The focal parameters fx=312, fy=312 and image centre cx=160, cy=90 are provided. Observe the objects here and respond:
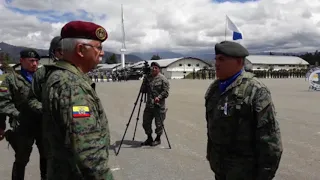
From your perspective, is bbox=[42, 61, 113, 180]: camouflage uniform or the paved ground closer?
bbox=[42, 61, 113, 180]: camouflage uniform

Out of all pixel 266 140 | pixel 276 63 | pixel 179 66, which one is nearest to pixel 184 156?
pixel 266 140

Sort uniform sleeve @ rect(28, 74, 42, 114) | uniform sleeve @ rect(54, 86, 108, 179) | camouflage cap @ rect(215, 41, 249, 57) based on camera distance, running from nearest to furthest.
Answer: uniform sleeve @ rect(54, 86, 108, 179) → camouflage cap @ rect(215, 41, 249, 57) → uniform sleeve @ rect(28, 74, 42, 114)

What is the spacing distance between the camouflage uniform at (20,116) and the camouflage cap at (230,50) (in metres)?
2.45

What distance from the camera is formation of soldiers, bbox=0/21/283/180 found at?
1.85 m

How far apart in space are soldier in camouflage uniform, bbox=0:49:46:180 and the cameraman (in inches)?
133

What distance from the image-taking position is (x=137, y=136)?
8328 millimetres

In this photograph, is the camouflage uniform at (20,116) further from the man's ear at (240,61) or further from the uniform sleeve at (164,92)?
the uniform sleeve at (164,92)

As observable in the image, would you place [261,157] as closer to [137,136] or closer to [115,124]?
[137,136]

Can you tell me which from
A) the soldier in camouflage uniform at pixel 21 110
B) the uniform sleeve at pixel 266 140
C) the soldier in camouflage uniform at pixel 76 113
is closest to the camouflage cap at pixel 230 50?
the uniform sleeve at pixel 266 140

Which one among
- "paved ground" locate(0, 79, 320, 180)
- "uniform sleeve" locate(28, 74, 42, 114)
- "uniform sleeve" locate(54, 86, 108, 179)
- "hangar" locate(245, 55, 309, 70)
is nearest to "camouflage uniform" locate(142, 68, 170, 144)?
"paved ground" locate(0, 79, 320, 180)

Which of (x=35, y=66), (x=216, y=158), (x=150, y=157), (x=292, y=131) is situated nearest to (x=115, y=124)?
(x=150, y=157)

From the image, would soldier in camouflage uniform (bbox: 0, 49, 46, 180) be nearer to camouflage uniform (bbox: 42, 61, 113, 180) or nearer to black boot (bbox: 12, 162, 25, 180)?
black boot (bbox: 12, 162, 25, 180)

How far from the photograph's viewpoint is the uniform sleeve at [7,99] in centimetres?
406

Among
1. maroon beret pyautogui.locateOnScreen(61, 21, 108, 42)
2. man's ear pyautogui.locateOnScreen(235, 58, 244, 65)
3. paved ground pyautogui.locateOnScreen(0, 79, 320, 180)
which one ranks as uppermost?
maroon beret pyautogui.locateOnScreen(61, 21, 108, 42)
